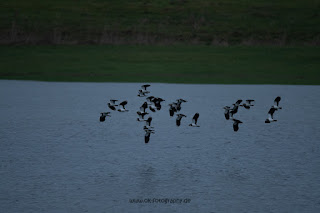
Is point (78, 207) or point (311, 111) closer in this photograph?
point (78, 207)

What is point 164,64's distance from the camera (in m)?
26.6

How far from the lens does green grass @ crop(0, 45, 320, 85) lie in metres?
24.0

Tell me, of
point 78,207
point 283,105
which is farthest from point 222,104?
point 78,207

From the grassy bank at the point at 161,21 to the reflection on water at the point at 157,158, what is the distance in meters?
16.4

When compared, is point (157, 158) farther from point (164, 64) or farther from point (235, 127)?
point (164, 64)

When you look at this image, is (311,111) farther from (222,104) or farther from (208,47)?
(208,47)

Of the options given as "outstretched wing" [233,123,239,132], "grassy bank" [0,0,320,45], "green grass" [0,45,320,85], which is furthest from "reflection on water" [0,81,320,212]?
"grassy bank" [0,0,320,45]

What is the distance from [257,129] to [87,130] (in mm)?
3851

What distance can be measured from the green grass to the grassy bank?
91.9 inches

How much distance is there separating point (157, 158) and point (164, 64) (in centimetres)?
1650

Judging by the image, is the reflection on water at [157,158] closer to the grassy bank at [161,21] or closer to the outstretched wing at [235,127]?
the outstretched wing at [235,127]

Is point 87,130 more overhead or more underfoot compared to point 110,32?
more underfoot

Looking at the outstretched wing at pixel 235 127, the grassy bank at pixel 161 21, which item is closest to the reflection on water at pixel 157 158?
the outstretched wing at pixel 235 127

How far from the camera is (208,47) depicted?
101ft
